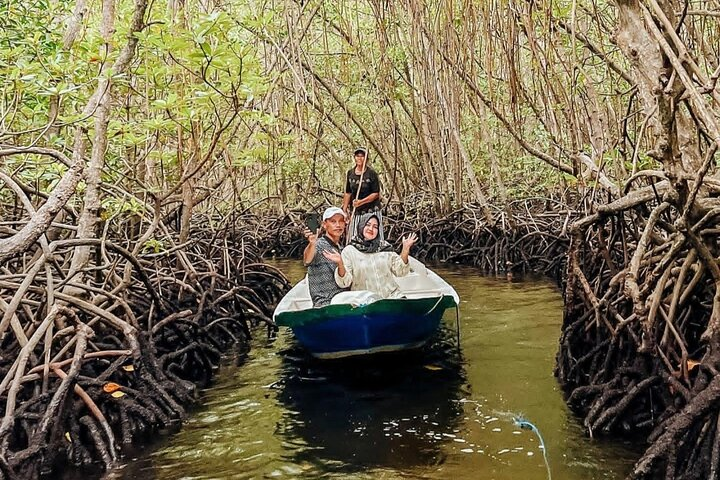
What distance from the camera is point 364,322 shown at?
6160 millimetres

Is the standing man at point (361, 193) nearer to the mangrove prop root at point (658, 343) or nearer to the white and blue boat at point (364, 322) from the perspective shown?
the white and blue boat at point (364, 322)

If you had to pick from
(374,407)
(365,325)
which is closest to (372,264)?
(365,325)

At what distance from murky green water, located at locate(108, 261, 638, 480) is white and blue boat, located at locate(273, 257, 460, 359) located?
203mm

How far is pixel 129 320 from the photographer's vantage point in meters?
5.32

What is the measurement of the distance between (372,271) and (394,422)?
2110mm

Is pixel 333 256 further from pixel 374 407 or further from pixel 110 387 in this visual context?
pixel 110 387

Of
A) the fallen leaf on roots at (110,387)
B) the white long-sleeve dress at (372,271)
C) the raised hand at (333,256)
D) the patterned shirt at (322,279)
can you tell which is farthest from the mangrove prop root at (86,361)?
the white long-sleeve dress at (372,271)

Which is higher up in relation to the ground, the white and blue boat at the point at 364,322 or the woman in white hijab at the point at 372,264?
the woman in white hijab at the point at 372,264

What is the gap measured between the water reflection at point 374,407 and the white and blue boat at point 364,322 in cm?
19

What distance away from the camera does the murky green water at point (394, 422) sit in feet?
14.3

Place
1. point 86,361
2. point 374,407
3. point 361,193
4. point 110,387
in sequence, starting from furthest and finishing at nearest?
point 361,193
point 374,407
point 86,361
point 110,387

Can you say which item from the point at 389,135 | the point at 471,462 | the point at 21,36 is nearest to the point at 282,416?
the point at 471,462

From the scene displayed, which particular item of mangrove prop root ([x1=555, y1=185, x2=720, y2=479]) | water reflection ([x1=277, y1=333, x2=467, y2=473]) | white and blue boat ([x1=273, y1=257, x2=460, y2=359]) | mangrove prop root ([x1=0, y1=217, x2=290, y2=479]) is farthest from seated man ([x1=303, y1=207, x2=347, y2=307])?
mangrove prop root ([x1=555, y1=185, x2=720, y2=479])

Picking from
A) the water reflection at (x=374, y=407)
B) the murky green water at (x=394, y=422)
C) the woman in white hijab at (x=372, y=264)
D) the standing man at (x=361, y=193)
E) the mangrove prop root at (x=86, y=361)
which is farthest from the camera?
the standing man at (x=361, y=193)
